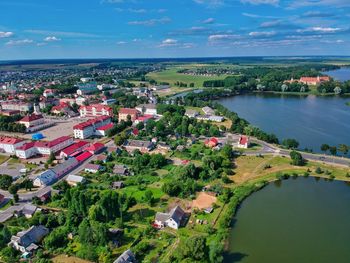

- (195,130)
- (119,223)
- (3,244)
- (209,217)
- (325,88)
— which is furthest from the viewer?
(325,88)

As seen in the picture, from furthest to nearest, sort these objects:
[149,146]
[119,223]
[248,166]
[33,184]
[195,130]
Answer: [195,130]
[149,146]
[248,166]
[33,184]
[119,223]

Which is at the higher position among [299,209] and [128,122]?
[128,122]

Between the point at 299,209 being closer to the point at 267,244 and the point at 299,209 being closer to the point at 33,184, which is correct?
the point at 267,244

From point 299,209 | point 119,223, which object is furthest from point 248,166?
point 119,223

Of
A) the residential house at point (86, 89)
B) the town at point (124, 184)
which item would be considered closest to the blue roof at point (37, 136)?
the town at point (124, 184)

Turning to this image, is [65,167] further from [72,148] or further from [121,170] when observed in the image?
[121,170]
